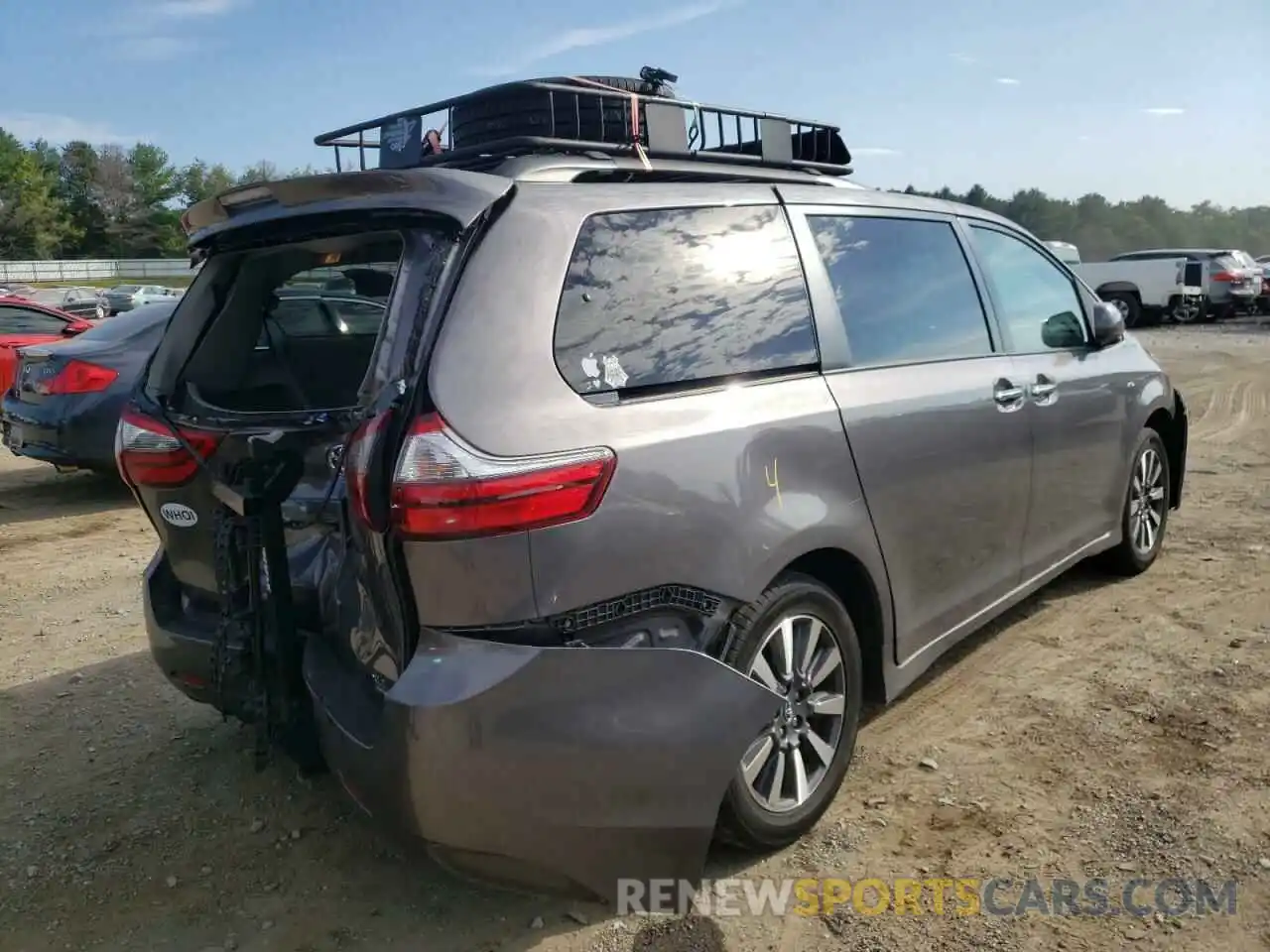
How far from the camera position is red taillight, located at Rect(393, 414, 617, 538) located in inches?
88.3

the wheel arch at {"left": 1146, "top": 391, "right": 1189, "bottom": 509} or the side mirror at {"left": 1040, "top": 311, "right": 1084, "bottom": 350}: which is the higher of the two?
the side mirror at {"left": 1040, "top": 311, "right": 1084, "bottom": 350}

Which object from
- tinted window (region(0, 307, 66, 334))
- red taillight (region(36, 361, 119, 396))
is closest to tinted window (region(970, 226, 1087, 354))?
red taillight (region(36, 361, 119, 396))

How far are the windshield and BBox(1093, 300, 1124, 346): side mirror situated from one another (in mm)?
6242

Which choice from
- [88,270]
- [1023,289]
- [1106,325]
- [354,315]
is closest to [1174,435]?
[1106,325]

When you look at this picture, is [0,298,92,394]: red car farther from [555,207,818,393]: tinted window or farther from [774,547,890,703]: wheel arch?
[774,547,890,703]: wheel arch

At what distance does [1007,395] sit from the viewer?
12.7ft

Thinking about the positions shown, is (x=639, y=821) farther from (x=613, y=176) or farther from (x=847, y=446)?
(x=613, y=176)

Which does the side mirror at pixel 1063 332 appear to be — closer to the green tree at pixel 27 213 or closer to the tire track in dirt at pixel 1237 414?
the tire track in dirt at pixel 1237 414

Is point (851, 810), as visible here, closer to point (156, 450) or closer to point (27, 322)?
point (156, 450)

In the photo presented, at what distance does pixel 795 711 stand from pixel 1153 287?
2393 cm

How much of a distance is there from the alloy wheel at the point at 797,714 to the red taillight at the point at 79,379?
628 cm

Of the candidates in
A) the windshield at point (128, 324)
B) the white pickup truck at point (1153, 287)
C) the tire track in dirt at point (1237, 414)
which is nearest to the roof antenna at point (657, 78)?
the windshield at point (128, 324)

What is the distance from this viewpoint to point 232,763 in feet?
11.9

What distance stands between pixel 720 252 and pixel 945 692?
6.74 feet
